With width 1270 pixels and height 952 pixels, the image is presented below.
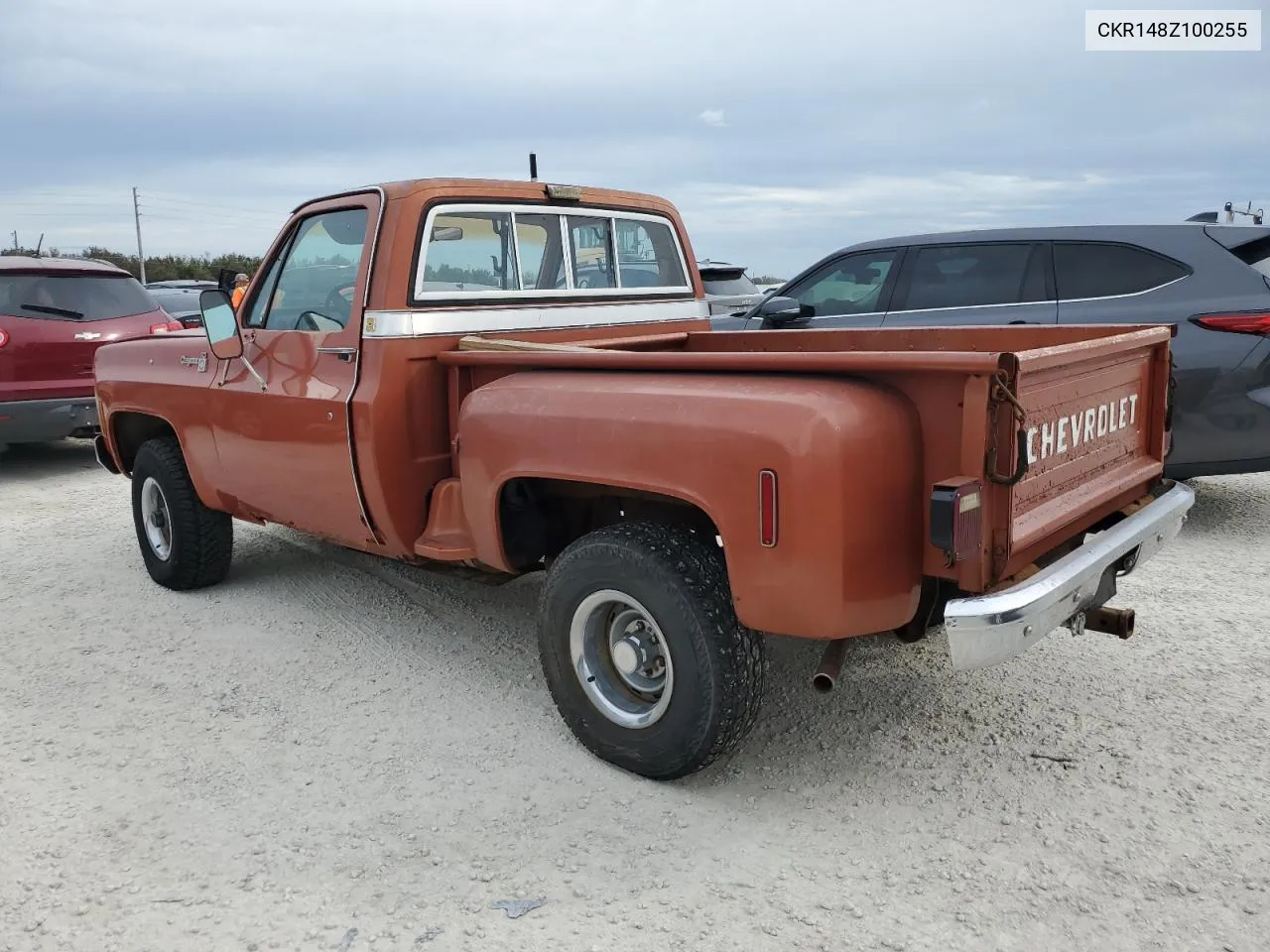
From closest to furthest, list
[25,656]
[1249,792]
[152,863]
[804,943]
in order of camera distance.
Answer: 1. [804,943]
2. [152,863]
3. [1249,792]
4. [25,656]

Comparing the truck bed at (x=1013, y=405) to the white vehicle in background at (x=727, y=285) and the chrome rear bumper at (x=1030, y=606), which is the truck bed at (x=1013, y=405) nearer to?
the chrome rear bumper at (x=1030, y=606)

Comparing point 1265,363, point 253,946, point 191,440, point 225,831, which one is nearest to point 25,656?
point 191,440

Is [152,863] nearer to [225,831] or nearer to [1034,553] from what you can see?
[225,831]

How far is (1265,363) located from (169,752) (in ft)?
17.3

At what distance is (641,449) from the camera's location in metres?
2.88

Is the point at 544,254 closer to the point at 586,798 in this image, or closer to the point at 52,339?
the point at 586,798

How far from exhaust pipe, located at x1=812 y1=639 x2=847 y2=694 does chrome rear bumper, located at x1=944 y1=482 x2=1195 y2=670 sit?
1.10ft

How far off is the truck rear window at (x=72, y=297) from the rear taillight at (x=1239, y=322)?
795 cm

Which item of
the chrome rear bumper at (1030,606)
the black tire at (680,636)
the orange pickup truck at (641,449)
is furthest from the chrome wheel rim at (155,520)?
the chrome rear bumper at (1030,606)

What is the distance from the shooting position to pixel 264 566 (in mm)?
5531

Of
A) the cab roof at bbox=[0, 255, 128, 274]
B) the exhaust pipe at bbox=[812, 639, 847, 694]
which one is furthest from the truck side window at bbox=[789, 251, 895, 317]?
the cab roof at bbox=[0, 255, 128, 274]

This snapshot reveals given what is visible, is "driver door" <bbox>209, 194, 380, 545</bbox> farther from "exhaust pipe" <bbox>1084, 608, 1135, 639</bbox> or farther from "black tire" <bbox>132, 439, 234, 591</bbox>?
"exhaust pipe" <bbox>1084, 608, 1135, 639</bbox>

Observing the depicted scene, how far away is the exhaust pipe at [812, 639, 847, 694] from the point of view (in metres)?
2.87

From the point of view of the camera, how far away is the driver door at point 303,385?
382 cm
